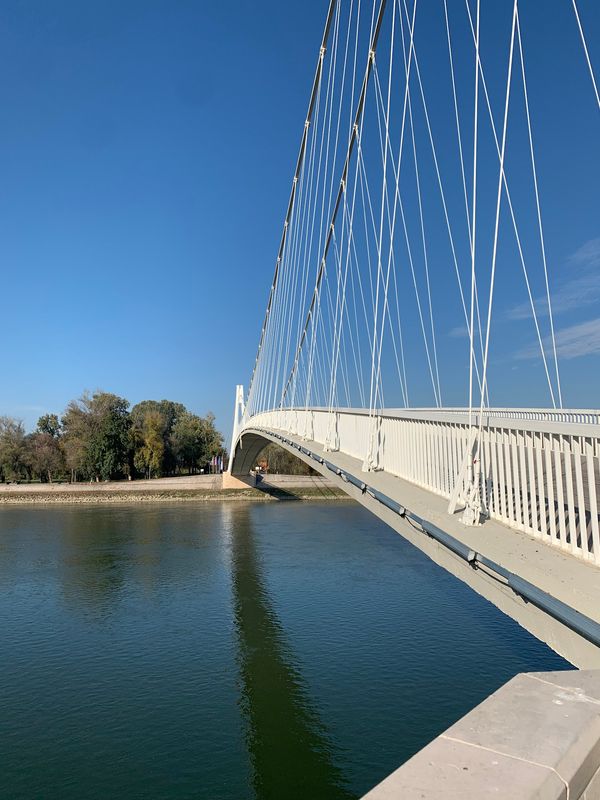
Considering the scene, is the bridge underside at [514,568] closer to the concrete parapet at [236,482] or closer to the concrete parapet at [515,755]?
the concrete parapet at [515,755]

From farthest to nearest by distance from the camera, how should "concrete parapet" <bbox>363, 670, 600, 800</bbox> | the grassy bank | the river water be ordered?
the grassy bank < the river water < "concrete parapet" <bbox>363, 670, 600, 800</bbox>

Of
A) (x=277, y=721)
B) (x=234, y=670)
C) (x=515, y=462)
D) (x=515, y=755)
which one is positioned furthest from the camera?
(x=234, y=670)

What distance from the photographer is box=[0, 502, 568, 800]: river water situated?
22.8 feet

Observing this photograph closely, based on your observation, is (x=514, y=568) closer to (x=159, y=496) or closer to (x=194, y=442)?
(x=159, y=496)

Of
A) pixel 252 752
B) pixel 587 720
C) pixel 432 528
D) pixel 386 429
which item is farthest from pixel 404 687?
pixel 587 720

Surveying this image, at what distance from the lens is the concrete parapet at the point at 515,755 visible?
1.38m

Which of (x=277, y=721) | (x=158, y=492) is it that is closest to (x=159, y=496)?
(x=158, y=492)

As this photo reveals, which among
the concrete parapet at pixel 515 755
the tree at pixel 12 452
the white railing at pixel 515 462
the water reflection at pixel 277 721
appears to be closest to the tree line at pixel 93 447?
the tree at pixel 12 452

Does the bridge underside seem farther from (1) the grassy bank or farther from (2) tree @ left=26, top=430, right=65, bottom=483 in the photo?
(2) tree @ left=26, top=430, right=65, bottom=483

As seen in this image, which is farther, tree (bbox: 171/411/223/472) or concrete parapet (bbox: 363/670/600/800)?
tree (bbox: 171/411/223/472)

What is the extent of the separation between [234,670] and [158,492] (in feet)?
115

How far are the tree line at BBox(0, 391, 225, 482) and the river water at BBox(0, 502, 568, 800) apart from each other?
30577 millimetres

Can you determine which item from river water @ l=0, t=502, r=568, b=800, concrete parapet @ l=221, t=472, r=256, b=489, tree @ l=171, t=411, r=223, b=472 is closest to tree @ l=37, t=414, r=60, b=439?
tree @ l=171, t=411, r=223, b=472

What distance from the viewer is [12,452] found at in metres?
50.8
